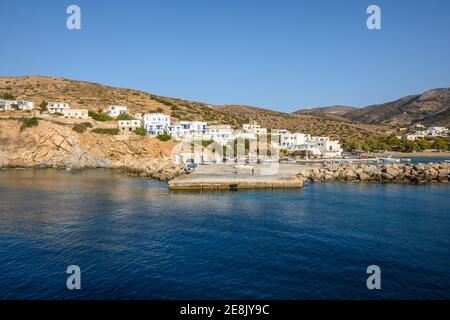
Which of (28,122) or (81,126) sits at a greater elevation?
(28,122)

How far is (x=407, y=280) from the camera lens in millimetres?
17156

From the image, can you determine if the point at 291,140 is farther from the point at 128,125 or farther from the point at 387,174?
the point at 387,174

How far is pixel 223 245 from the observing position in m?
22.3

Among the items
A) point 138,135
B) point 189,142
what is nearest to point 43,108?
point 138,135

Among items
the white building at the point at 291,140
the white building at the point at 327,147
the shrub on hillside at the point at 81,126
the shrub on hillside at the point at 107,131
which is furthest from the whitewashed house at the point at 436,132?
the shrub on hillside at the point at 81,126

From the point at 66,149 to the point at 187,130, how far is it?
26537 millimetres

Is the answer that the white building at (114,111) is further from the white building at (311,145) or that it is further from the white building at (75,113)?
the white building at (311,145)

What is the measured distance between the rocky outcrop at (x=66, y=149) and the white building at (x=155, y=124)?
827 cm

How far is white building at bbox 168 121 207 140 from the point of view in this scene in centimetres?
8212

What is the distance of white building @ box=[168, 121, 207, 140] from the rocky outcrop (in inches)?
360

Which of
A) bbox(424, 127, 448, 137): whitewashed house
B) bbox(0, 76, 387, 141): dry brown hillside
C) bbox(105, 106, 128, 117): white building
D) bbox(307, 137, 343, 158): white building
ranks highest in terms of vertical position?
bbox(0, 76, 387, 141): dry brown hillside

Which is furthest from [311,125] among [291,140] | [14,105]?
[14,105]

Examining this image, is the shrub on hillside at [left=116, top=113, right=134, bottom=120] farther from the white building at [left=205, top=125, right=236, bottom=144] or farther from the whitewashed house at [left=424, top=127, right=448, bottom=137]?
the whitewashed house at [left=424, top=127, right=448, bottom=137]

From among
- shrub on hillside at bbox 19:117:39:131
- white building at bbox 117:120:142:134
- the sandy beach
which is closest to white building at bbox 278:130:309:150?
the sandy beach
